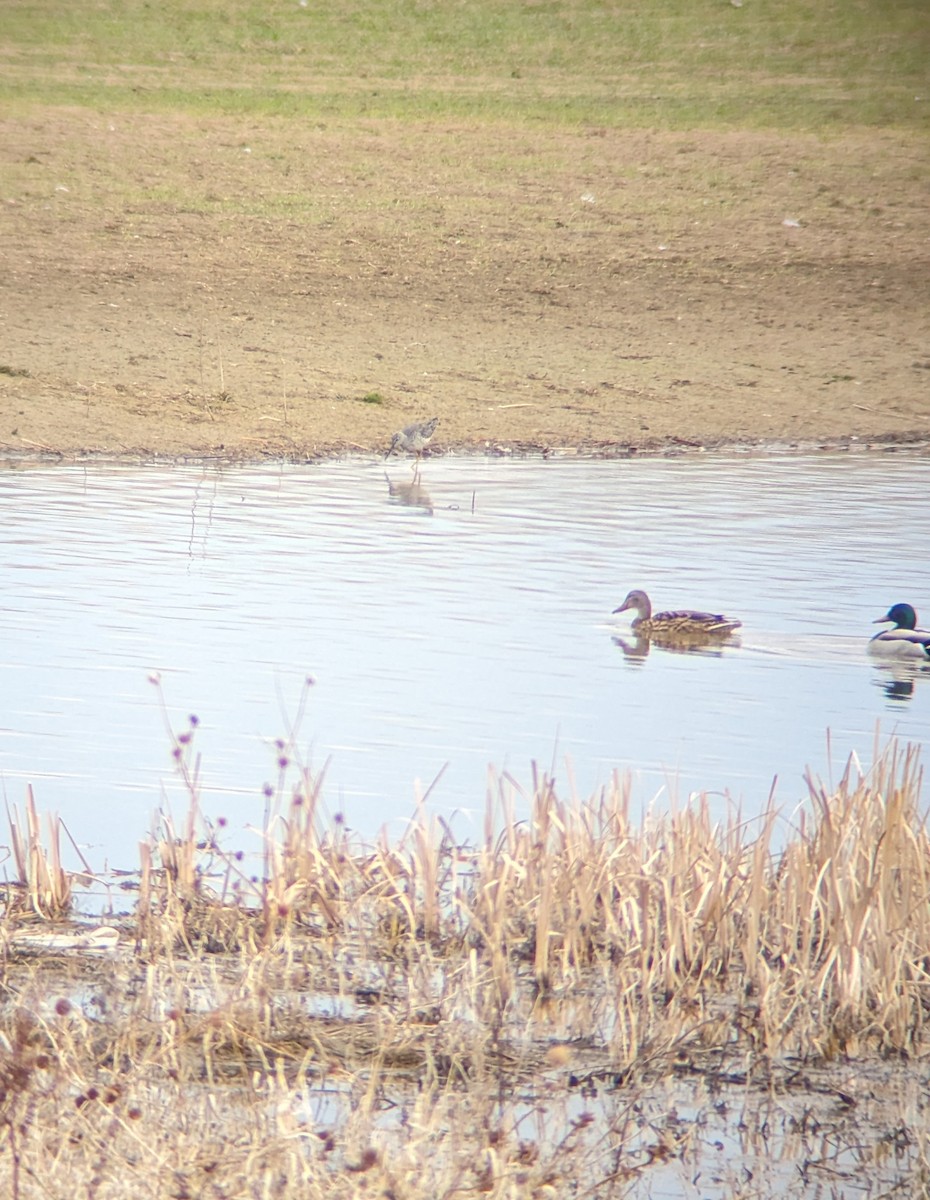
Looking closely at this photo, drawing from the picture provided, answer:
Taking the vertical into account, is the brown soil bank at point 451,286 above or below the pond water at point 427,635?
above

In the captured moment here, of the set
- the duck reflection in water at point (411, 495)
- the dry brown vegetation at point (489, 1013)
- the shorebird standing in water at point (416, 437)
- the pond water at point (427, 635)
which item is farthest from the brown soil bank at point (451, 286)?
the dry brown vegetation at point (489, 1013)

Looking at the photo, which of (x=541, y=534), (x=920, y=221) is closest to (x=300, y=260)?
(x=920, y=221)

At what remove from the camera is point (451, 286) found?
2112 cm

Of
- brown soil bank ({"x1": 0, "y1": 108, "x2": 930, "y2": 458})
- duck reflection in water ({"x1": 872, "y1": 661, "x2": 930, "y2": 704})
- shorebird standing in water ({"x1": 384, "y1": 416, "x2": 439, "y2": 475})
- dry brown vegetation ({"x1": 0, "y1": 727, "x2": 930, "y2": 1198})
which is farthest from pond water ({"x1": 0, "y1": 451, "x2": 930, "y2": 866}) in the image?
brown soil bank ({"x1": 0, "y1": 108, "x2": 930, "y2": 458})

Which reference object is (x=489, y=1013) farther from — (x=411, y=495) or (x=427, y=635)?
(x=411, y=495)

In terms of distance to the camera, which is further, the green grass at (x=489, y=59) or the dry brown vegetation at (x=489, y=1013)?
the green grass at (x=489, y=59)

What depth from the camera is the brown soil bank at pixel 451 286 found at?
1620 cm

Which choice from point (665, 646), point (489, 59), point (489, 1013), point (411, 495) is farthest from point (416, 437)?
point (489, 59)

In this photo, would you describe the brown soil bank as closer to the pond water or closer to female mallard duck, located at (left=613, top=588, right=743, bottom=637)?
the pond water

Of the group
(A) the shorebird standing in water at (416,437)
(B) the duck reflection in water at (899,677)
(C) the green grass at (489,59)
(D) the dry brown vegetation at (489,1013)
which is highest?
(C) the green grass at (489,59)

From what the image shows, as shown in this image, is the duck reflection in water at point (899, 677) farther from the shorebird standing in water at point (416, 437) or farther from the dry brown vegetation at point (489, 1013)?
the shorebird standing in water at point (416, 437)

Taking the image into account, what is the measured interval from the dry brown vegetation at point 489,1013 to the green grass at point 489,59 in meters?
24.1

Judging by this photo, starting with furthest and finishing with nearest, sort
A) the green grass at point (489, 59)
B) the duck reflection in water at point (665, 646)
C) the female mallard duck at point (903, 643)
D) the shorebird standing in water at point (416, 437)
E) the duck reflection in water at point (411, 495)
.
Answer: the green grass at point (489, 59) < the shorebird standing in water at point (416, 437) < the duck reflection in water at point (411, 495) < the duck reflection in water at point (665, 646) < the female mallard duck at point (903, 643)

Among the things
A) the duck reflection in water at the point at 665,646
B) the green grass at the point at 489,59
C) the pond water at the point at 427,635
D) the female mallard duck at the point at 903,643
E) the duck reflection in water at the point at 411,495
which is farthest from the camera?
the green grass at the point at 489,59
